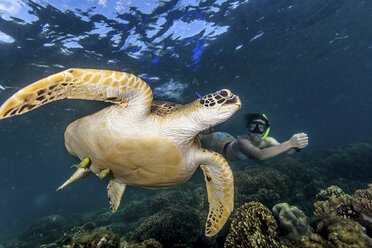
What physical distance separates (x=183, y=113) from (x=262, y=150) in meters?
3.12

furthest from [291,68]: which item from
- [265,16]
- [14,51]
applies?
[14,51]

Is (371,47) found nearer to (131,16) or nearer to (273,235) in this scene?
(131,16)

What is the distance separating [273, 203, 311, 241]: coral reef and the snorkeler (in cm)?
143

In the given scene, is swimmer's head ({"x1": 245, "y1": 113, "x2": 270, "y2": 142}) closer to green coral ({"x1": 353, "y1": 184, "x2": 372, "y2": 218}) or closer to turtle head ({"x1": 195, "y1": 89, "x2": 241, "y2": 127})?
green coral ({"x1": 353, "y1": 184, "x2": 372, "y2": 218})

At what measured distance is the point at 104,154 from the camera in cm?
320

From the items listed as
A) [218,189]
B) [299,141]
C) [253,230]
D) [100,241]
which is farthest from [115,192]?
[299,141]

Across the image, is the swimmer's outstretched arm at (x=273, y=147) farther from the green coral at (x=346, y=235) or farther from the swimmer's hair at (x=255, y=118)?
the green coral at (x=346, y=235)

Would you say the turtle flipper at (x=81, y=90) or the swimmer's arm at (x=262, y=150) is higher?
the turtle flipper at (x=81, y=90)

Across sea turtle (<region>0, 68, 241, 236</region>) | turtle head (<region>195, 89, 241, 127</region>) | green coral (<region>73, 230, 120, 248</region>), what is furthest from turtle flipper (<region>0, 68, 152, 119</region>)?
green coral (<region>73, 230, 120, 248</region>)

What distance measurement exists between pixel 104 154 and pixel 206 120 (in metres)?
1.90

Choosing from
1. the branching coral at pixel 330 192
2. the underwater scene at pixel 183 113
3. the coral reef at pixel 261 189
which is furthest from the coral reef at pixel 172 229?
the branching coral at pixel 330 192

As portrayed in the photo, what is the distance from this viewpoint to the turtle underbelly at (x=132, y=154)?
9.66 feet

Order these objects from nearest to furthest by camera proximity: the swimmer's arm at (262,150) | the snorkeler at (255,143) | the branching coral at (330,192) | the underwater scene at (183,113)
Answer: the underwater scene at (183,113)
the branching coral at (330,192)
the snorkeler at (255,143)
the swimmer's arm at (262,150)

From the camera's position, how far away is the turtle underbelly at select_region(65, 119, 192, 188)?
2.94m
